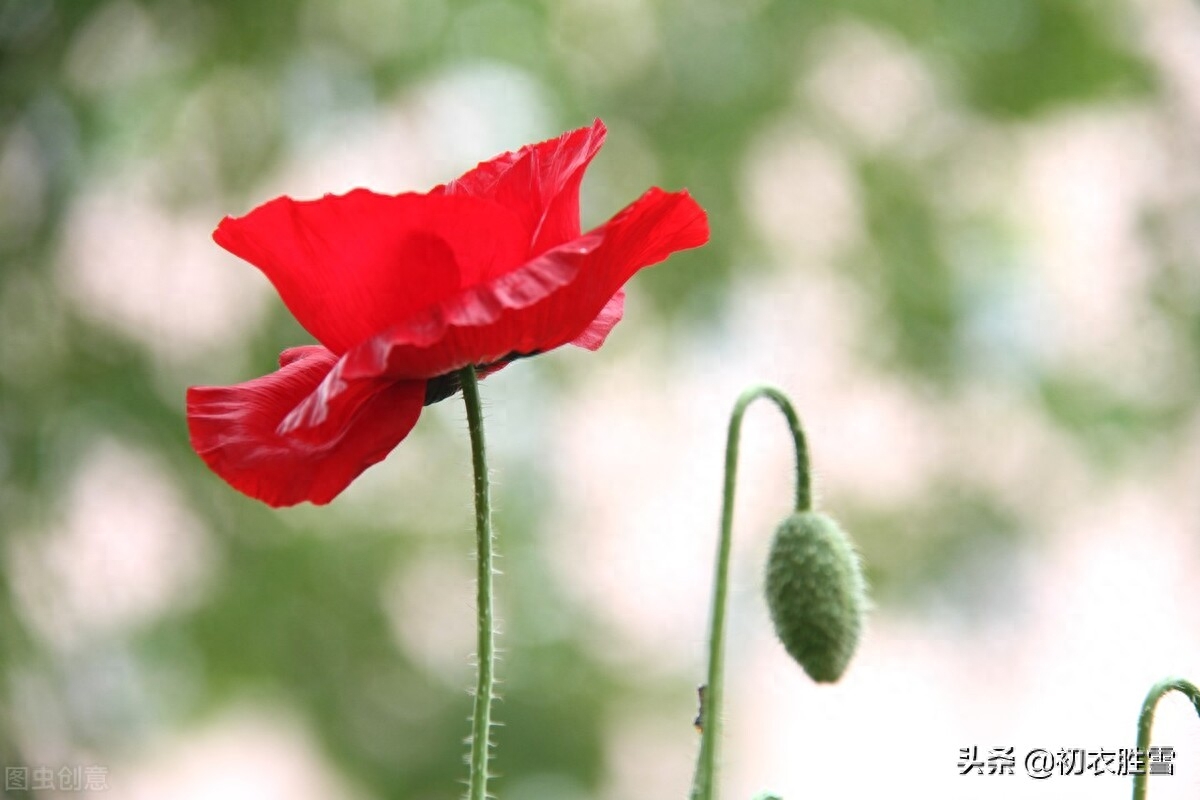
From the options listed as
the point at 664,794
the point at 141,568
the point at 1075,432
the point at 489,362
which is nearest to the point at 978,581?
the point at 1075,432

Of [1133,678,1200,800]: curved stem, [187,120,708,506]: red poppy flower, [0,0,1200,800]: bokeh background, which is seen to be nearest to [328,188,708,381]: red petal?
[187,120,708,506]: red poppy flower

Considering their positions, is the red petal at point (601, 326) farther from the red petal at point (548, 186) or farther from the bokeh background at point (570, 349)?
the bokeh background at point (570, 349)

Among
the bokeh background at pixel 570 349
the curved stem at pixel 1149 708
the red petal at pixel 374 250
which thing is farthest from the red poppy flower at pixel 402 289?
the bokeh background at pixel 570 349

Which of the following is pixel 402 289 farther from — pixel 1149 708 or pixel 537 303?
pixel 1149 708

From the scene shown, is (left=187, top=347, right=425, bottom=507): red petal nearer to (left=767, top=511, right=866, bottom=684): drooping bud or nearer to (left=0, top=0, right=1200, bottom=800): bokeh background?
(left=767, top=511, right=866, bottom=684): drooping bud

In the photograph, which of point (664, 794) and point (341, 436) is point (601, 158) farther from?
point (341, 436)

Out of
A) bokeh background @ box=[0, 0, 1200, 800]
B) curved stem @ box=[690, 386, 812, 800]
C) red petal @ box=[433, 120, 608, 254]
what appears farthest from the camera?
bokeh background @ box=[0, 0, 1200, 800]
